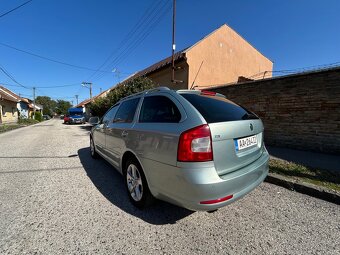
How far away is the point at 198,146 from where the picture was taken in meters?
1.94

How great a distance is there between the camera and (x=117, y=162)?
344 centimetres

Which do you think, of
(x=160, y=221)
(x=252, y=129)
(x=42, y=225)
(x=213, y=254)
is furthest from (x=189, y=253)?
(x=42, y=225)

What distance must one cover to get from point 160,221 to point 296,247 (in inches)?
59.3

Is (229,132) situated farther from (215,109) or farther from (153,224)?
(153,224)

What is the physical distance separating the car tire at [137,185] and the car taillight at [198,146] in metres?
0.94

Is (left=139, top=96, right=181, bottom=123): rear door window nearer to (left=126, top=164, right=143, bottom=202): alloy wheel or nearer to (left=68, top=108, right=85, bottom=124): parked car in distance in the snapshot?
(left=126, top=164, right=143, bottom=202): alloy wheel

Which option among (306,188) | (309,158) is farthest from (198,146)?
(309,158)

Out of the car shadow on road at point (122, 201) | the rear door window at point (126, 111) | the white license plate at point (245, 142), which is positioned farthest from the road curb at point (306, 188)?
the rear door window at point (126, 111)

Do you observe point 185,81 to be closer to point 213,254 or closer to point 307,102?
point 307,102

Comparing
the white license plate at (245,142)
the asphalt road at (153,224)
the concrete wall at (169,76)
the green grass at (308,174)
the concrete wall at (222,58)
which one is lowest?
the asphalt road at (153,224)

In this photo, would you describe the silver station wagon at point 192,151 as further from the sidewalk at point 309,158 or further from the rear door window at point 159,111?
the sidewalk at point 309,158

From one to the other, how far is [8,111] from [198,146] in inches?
1368

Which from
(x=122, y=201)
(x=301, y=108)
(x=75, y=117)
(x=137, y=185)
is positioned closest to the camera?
(x=137, y=185)

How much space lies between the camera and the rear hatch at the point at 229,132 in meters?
2.02
